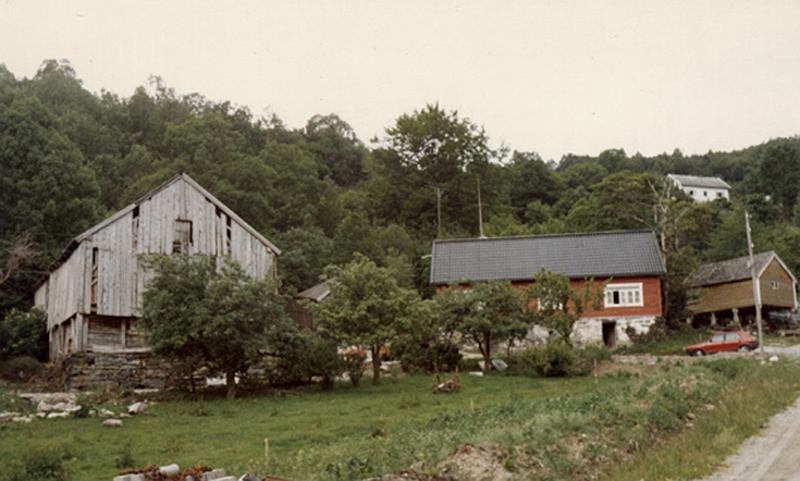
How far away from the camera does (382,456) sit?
1576cm

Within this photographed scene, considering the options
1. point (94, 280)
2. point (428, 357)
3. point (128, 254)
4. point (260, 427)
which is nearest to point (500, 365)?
point (428, 357)

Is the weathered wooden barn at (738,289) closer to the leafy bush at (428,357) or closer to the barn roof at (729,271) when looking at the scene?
the barn roof at (729,271)

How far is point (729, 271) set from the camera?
5616 centimetres

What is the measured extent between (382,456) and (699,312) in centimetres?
4723

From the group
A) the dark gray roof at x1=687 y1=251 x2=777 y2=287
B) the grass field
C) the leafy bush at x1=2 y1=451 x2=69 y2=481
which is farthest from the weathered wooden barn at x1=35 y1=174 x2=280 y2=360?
the dark gray roof at x1=687 y1=251 x2=777 y2=287

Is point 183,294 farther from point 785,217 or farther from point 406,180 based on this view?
point 785,217

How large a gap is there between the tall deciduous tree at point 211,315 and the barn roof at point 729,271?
111ft

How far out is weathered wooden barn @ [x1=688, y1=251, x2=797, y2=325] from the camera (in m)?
54.6

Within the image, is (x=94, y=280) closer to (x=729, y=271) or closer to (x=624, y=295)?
(x=624, y=295)

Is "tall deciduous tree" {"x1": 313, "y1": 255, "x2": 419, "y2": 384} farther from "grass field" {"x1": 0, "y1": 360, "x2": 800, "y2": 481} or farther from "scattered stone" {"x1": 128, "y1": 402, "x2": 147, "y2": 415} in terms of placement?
"scattered stone" {"x1": 128, "y1": 402, "x2": 147, "y2": 415}

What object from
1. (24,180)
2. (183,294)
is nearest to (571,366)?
(183,294)

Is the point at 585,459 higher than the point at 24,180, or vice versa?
the point at 24,180

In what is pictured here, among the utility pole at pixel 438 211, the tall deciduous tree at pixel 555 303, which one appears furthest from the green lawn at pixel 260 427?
the utility pole at pixel 438 211

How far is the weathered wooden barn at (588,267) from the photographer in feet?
155
